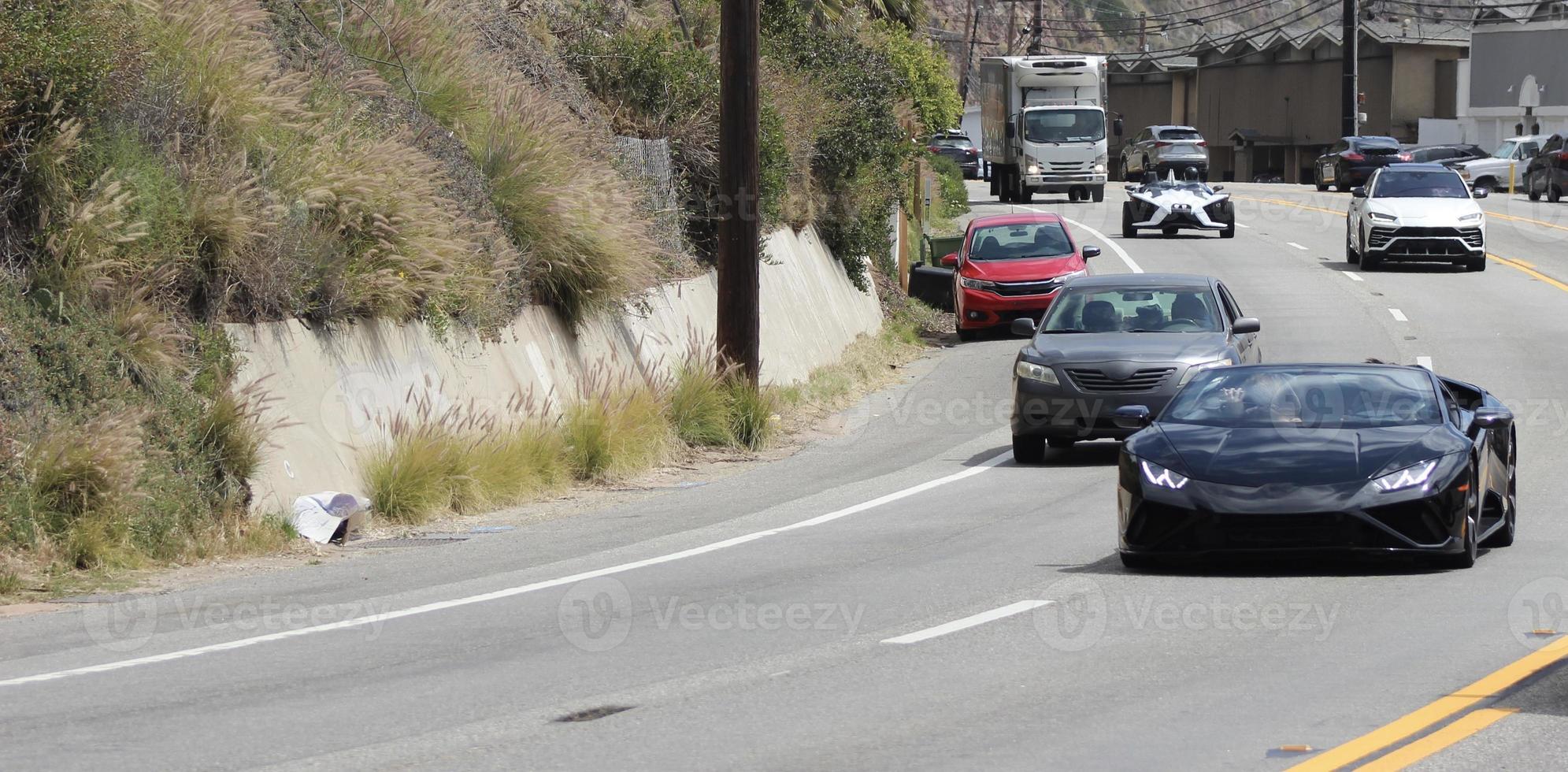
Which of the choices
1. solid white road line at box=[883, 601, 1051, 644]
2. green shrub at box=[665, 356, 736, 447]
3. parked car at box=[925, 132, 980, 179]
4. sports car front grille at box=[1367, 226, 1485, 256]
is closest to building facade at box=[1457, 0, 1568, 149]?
parked car at box=[925, 132, 980, 179]

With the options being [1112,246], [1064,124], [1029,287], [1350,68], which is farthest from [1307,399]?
[1350,68]

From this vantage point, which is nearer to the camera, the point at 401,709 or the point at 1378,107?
the point at 401,709

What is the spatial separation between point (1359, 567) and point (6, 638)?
727 cm

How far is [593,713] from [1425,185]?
29.3 meters

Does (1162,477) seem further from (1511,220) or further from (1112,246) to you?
(1511,220)

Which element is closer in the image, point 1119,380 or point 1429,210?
point 1119,380

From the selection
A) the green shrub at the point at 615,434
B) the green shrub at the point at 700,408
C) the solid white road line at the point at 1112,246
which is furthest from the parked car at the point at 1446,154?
the green shrub at the point at 615,434

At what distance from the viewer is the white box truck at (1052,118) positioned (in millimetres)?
51406

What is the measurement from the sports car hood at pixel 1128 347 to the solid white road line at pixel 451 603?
2.46m

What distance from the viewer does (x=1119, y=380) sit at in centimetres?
1653

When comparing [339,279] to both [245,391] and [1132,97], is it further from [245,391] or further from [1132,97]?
[1132,97]

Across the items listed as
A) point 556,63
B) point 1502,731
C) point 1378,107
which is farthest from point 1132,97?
point 1502,731

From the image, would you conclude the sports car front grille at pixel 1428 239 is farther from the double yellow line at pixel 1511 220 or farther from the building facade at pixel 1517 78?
the building facade at pixel 1517 78

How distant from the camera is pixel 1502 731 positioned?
6.66 m
